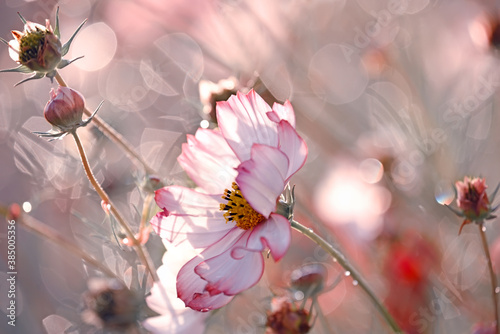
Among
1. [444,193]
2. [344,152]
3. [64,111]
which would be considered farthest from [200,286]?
[344,152]

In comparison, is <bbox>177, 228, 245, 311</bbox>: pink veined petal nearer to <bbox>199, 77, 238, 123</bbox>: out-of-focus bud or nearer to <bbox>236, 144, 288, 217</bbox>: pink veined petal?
<bbox>236, 144, 288, 217</bbox>: pink veined petal

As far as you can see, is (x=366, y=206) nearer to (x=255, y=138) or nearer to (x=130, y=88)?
(x=255, y=138)

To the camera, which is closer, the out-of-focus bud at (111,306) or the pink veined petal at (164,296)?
the pink veined petal at (164,296)

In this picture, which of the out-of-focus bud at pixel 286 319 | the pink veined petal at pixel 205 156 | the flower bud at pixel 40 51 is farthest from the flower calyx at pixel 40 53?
the out-of-focus bud at pixel 286 319

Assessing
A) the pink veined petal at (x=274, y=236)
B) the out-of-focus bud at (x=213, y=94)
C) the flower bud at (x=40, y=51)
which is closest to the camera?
the pink veined petal at (x=274, y=236)

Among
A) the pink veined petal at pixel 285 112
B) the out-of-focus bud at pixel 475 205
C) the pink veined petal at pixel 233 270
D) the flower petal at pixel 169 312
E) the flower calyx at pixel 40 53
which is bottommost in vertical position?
the out-of-focus bud at pixel 475 205

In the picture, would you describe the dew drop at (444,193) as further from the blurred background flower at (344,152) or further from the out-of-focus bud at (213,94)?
the out-of-focus bud at (213,94)
